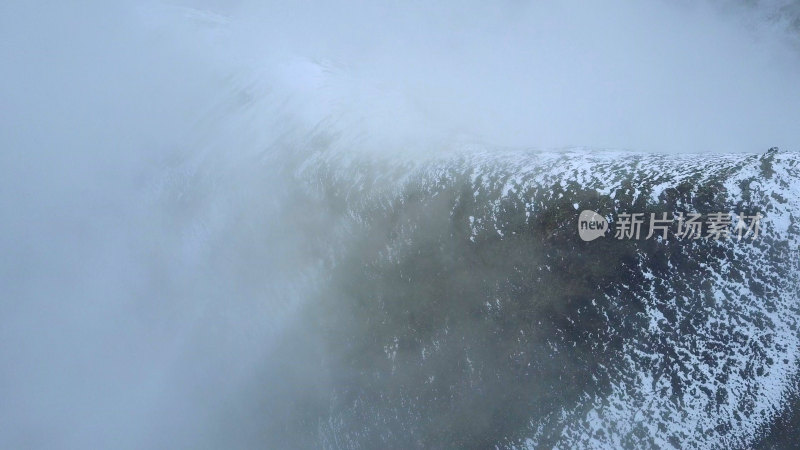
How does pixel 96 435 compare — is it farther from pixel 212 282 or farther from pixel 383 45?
pixel 383 45
